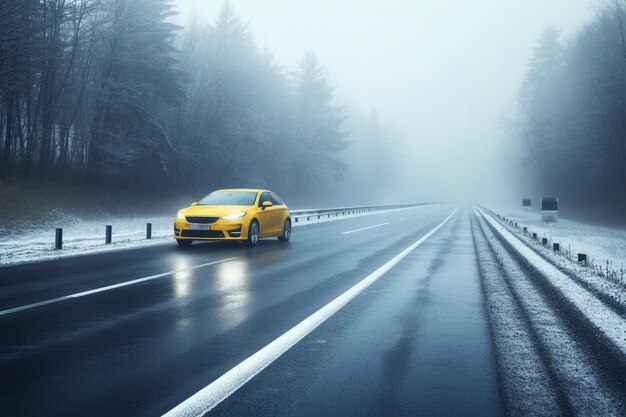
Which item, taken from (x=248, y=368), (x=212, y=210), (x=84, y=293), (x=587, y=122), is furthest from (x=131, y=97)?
(x=248, y=368)

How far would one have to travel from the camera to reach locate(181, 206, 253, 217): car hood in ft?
49.3

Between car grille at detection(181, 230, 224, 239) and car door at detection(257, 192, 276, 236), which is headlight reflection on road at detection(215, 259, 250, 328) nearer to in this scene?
car grille at detection(181, 230, 224, 239)

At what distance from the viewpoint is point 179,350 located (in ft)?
16.5

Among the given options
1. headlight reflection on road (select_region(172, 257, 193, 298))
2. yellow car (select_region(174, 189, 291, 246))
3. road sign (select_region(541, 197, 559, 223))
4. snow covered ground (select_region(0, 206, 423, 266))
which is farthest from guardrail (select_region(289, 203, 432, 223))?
headlight reflection on road (select_region(172, 257, 193, 298))

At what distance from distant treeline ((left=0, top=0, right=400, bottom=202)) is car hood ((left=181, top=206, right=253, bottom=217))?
8335 mm

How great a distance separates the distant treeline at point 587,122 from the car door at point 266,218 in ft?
68.0

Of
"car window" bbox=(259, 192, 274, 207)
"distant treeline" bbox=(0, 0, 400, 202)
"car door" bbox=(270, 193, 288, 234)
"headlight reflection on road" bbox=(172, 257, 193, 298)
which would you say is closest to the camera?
"headlight reflection on road" bbox=(172, 257, 193, 298)

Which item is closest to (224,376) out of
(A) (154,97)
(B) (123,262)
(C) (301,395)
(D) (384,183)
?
(C) (301,395)

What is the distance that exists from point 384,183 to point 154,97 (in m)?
73.3

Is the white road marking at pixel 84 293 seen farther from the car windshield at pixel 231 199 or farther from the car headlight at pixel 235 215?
the car windshield at pixel 231 199

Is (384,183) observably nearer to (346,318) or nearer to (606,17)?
(606,17)

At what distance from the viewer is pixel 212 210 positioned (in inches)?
600

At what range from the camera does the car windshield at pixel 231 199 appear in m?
16.4

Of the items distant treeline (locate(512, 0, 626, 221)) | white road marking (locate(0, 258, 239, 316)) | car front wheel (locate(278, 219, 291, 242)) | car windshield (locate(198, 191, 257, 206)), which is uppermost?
distant treeline (locate(512, 0, 626, 221))
